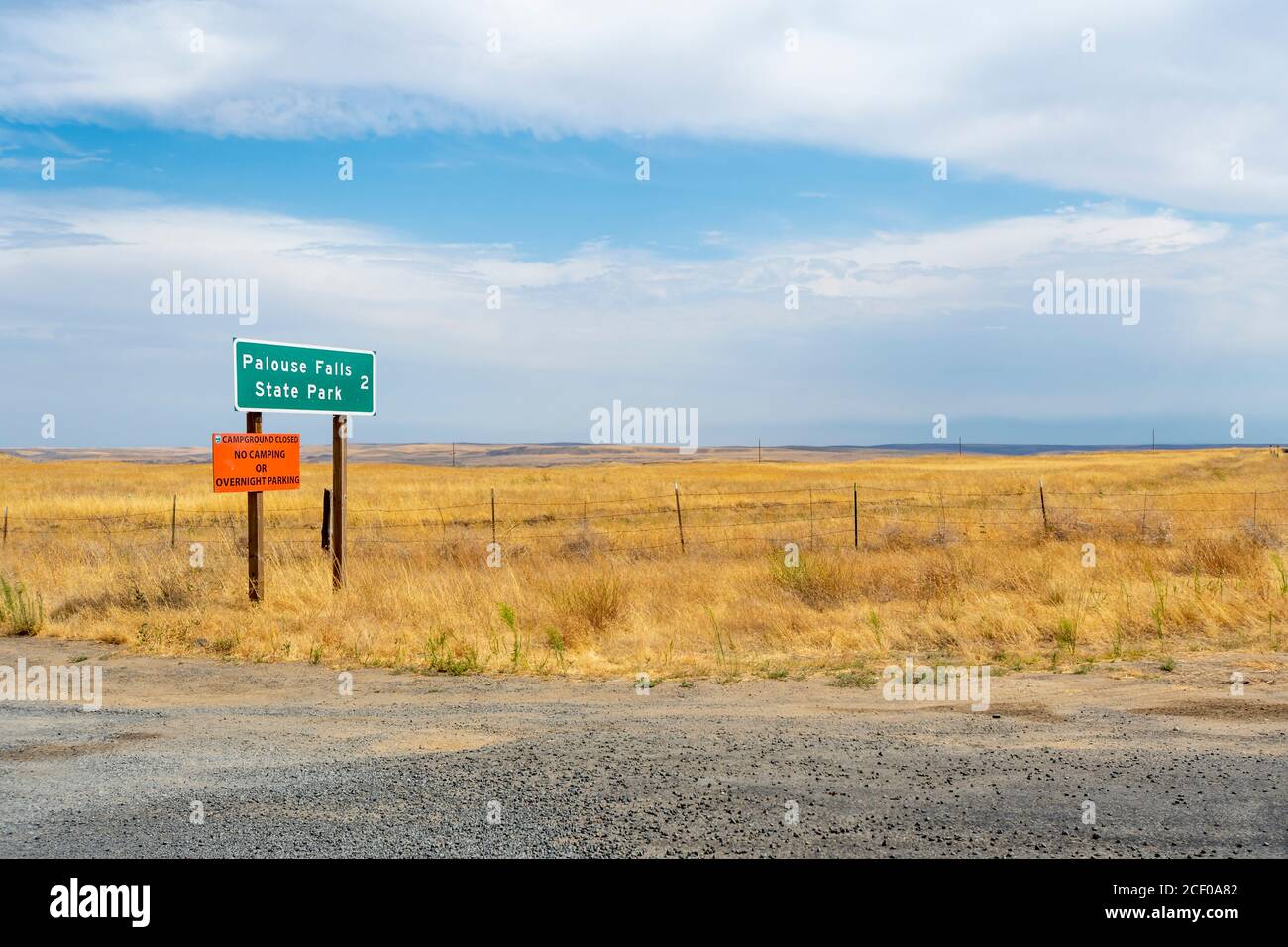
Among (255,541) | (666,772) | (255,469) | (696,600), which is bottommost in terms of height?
(666,772)

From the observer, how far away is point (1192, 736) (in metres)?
6.18

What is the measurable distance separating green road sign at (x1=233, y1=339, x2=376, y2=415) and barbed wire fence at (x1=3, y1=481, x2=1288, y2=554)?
3.76m

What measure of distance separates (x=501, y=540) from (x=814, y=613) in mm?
10328

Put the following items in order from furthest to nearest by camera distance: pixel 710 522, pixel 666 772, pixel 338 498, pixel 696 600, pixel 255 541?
pixel 710 522
pixel 338 498
pixel 255 541
pixel 696 600
pixel 666 772

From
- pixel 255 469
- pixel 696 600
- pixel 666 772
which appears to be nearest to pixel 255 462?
pixel 255 469

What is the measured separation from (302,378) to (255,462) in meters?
1.30

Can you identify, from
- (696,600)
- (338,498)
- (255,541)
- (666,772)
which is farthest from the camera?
(338,498)

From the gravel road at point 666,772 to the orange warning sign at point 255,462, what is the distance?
474 centimetres

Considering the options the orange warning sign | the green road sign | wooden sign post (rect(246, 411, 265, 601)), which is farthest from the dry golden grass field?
the green road sign

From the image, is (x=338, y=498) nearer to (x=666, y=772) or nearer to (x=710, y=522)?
(x=666, y=772)

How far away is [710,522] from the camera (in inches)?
1121

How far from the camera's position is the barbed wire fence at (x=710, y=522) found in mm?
20125

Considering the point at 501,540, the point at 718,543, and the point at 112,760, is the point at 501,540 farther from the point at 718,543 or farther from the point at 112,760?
the point at 112,760
